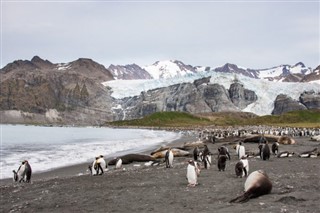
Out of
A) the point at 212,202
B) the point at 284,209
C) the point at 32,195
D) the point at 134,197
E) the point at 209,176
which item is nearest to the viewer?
the point at 284,209

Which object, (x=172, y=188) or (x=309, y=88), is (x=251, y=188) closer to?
(x=172, y=188)

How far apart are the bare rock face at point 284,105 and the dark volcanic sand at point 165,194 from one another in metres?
156

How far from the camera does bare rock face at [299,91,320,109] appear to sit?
17750cm

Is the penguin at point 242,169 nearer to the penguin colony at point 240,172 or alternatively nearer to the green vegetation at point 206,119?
the penguin colony at point 240,172

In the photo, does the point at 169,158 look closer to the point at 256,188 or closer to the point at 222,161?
the point at 222,161

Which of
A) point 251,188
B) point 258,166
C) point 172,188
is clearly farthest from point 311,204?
point 258,166

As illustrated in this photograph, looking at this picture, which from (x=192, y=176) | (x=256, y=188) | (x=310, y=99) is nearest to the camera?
(x=256, y=188)

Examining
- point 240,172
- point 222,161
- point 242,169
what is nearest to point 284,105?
point 222,161

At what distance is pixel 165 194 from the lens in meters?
13.5

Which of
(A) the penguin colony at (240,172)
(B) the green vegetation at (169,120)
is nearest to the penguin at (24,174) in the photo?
(A) the penguin colony at (240,172)

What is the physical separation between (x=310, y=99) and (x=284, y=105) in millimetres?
14591

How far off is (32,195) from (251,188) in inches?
320

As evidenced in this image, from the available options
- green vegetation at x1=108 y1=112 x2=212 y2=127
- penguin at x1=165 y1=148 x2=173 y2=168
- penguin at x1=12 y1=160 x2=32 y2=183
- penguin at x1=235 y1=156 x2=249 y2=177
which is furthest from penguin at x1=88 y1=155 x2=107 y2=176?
green vegetation at x1=108 y1=112 x2=212 y2=127

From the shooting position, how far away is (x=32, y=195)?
15.6 meters
